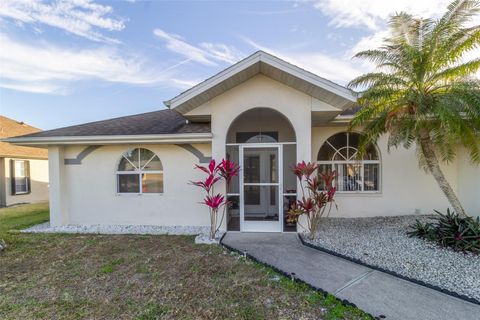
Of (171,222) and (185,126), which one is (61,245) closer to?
(171,222)

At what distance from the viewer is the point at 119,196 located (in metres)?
8.69

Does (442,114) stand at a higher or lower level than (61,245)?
higher

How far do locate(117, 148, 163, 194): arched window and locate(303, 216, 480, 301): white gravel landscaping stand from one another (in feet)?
18.5

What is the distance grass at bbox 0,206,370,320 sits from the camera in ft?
11.9

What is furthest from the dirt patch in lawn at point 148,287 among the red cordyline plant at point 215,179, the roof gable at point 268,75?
the roof gable at point 268,75

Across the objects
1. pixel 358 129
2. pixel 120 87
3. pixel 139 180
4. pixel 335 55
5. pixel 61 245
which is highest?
pixel 120 87

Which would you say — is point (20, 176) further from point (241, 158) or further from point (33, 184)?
point (241, 158)

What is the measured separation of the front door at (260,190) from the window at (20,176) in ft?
49.5

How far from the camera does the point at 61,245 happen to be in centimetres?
668

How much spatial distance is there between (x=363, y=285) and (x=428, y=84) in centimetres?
619

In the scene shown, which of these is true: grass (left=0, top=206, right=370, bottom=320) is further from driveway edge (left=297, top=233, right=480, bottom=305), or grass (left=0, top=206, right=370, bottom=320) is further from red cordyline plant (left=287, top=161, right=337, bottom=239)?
red cordyline plant (left=287, top=161, right=337, bottom=239)

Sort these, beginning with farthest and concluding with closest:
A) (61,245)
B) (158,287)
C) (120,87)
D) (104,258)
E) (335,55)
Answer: (120,87) → (335,55) → (61,245) → (104,258) → (158,287)

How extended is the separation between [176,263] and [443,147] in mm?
8783

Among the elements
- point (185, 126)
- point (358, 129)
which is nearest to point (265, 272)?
point (185, 126)
